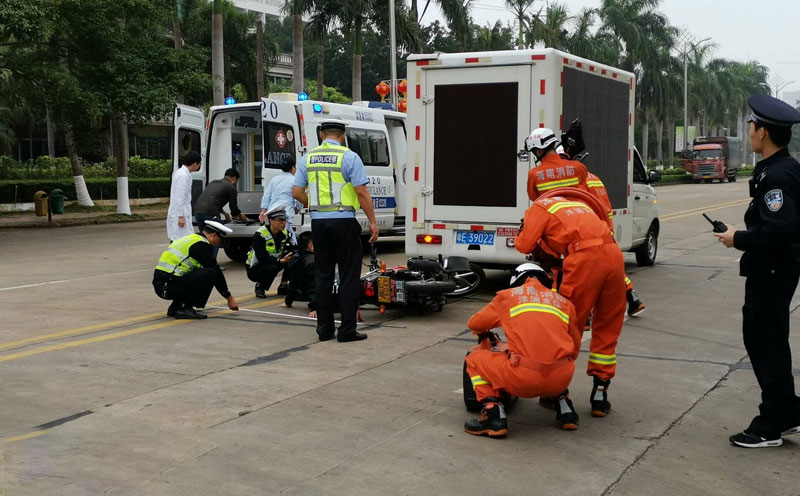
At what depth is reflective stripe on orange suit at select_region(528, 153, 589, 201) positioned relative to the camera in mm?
6422

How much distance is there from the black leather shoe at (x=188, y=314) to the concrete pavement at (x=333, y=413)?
0.99ft

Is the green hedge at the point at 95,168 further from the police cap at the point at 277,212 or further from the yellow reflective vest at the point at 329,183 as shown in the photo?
the yellow reflective vest at the point at 329,183

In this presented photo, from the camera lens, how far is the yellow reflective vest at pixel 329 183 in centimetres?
816

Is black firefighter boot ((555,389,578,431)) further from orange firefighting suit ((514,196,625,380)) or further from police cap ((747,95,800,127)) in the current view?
police cap ((747,95,800,127))

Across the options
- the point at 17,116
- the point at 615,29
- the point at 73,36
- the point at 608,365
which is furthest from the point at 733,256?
the point at 615,29

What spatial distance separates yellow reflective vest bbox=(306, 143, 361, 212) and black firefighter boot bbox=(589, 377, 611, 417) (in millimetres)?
3197

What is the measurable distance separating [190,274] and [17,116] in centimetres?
4317

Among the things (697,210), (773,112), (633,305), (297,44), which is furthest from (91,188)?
(773,112)

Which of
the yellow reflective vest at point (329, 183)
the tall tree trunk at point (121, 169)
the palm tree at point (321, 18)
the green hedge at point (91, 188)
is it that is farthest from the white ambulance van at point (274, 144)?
the palm tree at point (321, 18)

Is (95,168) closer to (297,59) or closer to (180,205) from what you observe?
(297,59)

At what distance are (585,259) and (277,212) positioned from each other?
6403 millimetres

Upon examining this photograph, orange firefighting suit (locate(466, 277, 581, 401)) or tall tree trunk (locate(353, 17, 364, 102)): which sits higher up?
tall tree trunk (locate(353, 17, 364, 102))

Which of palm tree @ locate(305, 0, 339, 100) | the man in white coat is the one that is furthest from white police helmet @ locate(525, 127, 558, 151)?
palm tree @ locate(305, 0, 339, 100)

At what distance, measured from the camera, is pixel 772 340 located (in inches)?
196
